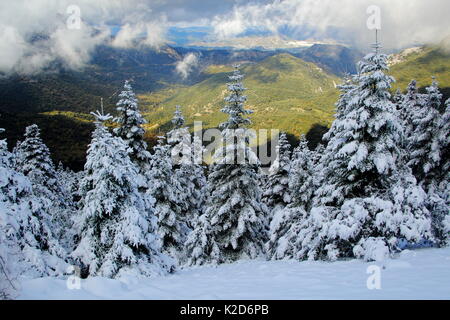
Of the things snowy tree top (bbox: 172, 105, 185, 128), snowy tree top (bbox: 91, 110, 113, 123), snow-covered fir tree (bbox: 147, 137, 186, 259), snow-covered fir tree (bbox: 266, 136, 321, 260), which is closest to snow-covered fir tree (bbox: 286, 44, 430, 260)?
snow-covered fir tree (bbox: 266, 136, 321, 260)

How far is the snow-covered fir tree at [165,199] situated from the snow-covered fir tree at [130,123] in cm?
152

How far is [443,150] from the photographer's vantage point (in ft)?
64.4

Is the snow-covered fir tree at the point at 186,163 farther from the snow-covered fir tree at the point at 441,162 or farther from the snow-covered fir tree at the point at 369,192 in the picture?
the snow-covered fir tree at the point at 441,162

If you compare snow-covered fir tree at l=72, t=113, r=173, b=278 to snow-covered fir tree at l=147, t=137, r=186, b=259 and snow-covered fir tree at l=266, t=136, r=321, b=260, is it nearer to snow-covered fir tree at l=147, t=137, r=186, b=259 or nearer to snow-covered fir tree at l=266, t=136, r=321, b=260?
snow-covered fir tree at l=266, t=136, r=321, b=260

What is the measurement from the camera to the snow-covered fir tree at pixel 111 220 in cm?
1044

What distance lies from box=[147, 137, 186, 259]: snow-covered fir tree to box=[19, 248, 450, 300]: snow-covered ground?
12617 millimetres

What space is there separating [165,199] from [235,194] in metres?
6.08

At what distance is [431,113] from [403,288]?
1861 centimetres

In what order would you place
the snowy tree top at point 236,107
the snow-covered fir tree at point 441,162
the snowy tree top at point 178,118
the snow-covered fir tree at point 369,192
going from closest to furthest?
the snow-covered fir tree at point 369,192
the snowy tree top at point 236,107
the snow-covered fir tree at point 441,162
the snowy tree top at point 178,118

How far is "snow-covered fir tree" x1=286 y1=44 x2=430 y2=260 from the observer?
1023cm

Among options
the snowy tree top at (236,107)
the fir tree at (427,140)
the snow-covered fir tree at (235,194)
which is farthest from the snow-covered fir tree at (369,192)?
the fir tree at (427,140)

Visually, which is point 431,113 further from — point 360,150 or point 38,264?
point 38,264

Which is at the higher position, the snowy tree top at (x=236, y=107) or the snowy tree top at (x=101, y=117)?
the snowy tree top at (x=236, y=107)

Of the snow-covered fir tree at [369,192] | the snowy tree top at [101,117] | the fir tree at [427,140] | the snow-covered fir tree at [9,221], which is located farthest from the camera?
the fir tree at [427,140]
